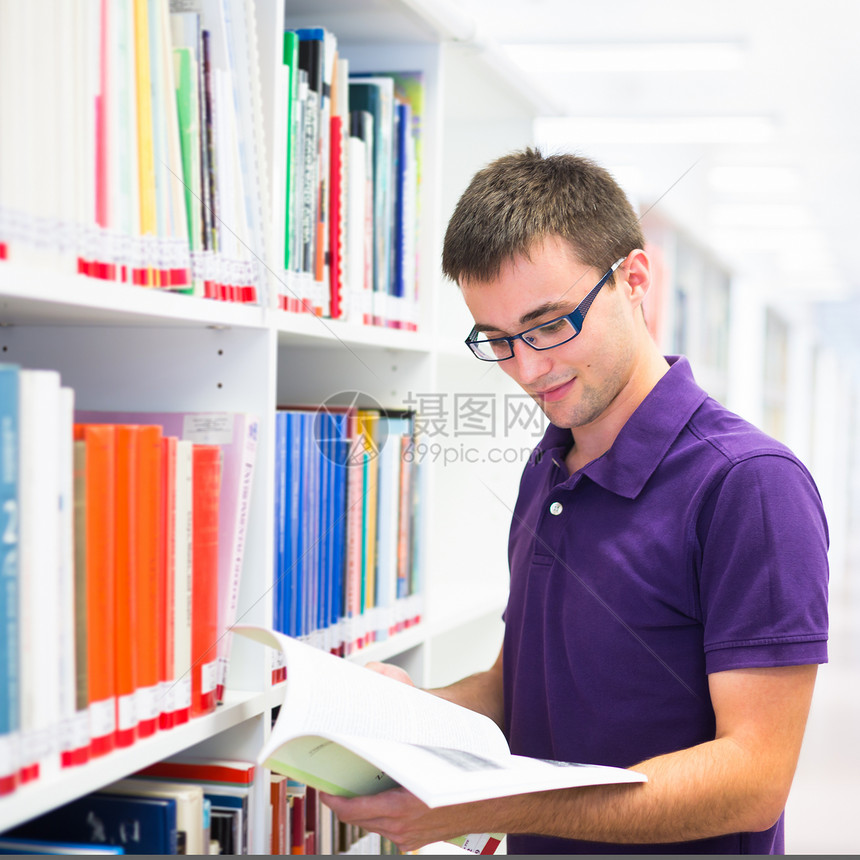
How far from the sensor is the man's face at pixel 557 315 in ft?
3.61

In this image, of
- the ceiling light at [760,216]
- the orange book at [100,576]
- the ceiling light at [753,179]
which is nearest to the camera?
the orange book at [100,576]

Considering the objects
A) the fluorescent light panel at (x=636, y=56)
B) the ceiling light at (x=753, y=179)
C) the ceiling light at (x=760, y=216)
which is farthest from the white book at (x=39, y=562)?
the ceiling light at (x=760, y=216)

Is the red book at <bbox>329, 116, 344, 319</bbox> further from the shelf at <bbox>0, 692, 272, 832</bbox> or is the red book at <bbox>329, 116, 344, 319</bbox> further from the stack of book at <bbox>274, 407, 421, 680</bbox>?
the shelf at <bbox>0, 692, 272, 832</bbox>

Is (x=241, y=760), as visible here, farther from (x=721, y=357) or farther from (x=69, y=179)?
(x=721, y=357)

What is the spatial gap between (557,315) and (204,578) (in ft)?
1.66

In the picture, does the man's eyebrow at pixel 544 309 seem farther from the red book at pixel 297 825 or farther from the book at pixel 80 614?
the red book at pixel 297 825

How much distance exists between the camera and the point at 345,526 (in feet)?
4.29

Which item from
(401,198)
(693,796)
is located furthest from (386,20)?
(693,796)

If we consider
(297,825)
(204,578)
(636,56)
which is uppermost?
(636,56)

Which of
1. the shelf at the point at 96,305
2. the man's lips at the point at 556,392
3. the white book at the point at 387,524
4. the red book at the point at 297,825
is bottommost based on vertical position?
the red book at the point at 297,825

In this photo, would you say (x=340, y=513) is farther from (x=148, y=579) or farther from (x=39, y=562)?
(x=39, y=562)

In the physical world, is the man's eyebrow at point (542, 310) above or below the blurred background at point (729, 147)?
below

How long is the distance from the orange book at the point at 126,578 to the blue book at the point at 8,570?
131 millimetres

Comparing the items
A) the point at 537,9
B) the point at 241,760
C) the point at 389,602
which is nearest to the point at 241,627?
the point at 241,760
